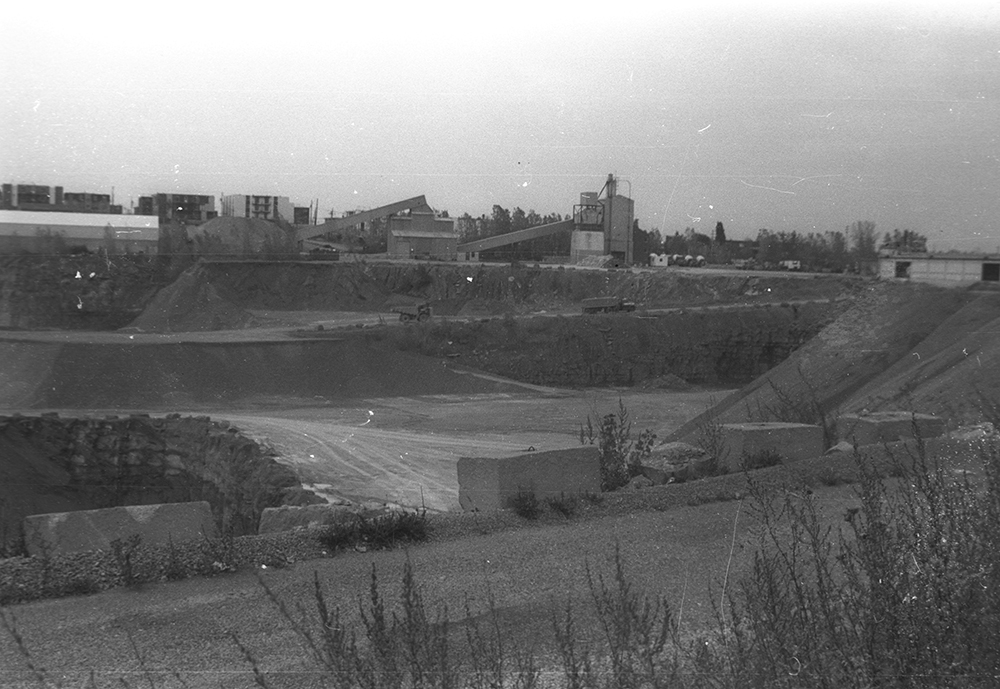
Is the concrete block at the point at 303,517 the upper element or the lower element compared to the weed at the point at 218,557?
lower

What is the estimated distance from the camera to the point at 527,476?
20.3 feet

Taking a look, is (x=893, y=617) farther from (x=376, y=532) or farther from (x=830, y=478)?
(x=830, y=478)

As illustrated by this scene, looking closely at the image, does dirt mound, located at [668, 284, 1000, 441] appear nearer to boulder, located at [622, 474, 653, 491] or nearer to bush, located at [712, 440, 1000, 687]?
boulder, located at [622, 474, 653, 491]

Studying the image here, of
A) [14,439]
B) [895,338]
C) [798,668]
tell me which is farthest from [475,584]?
[895,338]

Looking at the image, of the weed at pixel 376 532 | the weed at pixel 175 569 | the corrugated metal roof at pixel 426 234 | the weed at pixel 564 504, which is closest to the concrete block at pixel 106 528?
the weed at pixel 175 569

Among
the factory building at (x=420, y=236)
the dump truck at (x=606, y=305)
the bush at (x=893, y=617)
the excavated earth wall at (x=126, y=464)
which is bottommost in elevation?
the excavated earth wall at (x=126, y=464)

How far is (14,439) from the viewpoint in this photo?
34.8 ft

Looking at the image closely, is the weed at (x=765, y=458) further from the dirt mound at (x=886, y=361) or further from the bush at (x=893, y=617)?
the bush at (x=893, y=617)

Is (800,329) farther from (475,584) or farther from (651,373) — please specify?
(475,584)

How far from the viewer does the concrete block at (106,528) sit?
5297 millimetres

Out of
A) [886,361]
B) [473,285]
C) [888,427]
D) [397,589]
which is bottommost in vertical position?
[397,589]

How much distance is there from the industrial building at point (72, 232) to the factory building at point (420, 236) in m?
2.64

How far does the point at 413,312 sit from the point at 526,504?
10276 mm

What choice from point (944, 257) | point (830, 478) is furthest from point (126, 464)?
point (944, 257)
